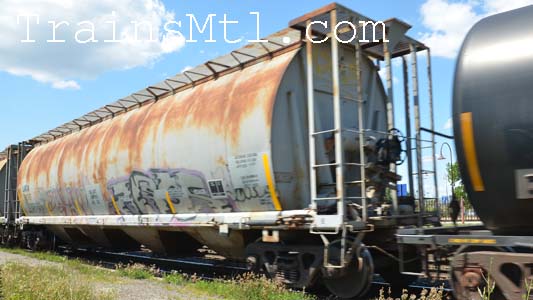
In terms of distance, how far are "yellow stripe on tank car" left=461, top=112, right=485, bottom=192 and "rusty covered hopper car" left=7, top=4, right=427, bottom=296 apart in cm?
180

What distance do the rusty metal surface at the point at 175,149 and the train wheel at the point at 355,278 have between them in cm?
165

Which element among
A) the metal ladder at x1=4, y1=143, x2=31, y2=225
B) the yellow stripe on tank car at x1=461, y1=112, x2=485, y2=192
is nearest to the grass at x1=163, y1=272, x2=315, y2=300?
the yellow stripe on tank car at x1=461, y1=112, x2=485, y2=192

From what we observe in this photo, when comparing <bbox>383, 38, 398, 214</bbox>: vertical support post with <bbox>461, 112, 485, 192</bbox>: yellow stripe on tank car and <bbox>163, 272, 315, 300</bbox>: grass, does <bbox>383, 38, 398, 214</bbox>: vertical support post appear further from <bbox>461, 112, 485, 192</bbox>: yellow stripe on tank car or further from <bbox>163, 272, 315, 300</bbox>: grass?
<bbox>461, 112, 485, 192</bbox>: yellow stripe on tank car

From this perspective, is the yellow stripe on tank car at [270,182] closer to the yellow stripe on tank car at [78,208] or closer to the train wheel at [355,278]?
the train wheel at [355,278]

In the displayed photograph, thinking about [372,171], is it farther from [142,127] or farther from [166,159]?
[142,127]

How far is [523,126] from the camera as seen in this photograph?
502 cm

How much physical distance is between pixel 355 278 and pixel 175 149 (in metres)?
4.42

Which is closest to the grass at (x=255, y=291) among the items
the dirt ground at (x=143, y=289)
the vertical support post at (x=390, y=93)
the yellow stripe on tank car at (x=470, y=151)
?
the dirt ground at (x=143, y=289)

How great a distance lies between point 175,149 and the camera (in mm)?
9719

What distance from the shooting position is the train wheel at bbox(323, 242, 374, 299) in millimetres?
7070

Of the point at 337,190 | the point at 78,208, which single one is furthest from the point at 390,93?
the point at 78,208

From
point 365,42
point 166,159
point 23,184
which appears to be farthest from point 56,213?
point 365,42

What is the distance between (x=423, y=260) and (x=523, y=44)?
2790mm

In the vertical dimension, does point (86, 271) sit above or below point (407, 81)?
below
